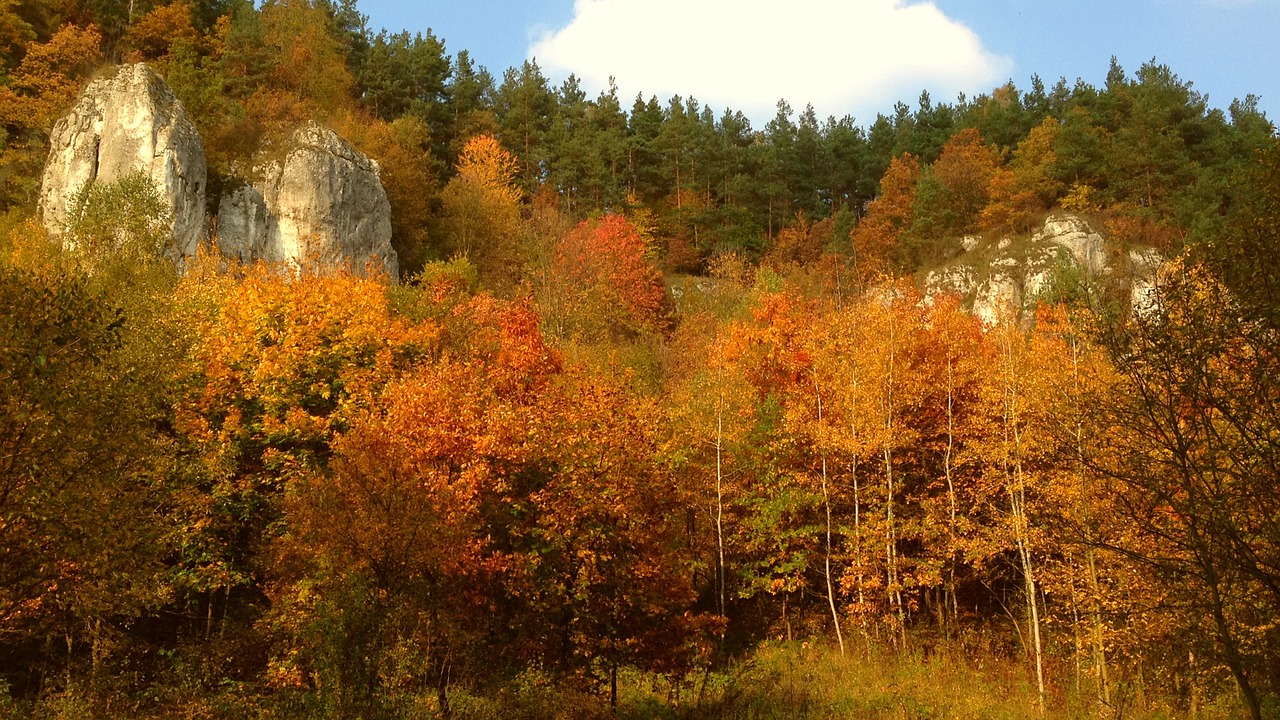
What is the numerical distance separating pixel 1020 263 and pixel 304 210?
1618 inches

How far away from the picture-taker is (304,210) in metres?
42.2

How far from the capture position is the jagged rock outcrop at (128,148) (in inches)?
1478

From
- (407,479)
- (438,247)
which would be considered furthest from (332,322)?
(438,247)

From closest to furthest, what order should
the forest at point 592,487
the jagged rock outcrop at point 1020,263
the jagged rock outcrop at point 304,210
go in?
the forest at point 592,487 < the jagged rock outcrop at point 304,210 < the jagged rock outcrop at point 1020,263

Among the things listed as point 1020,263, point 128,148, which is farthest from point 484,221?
point 1020,263

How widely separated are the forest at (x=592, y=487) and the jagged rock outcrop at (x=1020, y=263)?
288 centimetres

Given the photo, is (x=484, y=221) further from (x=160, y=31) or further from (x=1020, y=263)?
(x=1020, y=263)

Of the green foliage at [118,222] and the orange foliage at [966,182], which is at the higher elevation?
the orange foliage at [966,182]

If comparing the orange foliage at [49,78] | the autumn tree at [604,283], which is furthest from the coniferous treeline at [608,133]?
the autumn tree at [604,283]

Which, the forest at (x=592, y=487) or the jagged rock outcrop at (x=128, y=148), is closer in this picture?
the forest at (x=592, y=487)

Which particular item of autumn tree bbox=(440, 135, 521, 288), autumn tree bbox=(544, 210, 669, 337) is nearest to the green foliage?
autumn tree bbox=(544, 210, 669, 337)

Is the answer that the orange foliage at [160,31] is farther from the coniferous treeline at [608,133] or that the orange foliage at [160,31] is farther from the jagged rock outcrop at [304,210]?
the jagged rock outcrop at [304,210]

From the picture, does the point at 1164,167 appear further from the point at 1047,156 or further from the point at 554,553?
the point at 554,553

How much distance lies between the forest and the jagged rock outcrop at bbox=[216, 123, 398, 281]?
2.48m
